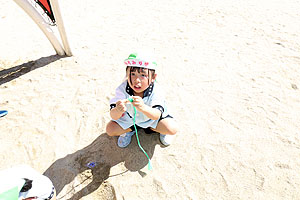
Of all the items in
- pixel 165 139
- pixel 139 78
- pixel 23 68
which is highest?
pixel 139 78

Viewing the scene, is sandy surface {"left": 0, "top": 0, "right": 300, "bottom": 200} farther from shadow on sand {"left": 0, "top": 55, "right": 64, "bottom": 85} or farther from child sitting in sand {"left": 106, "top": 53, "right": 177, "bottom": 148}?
child sitting in sand {"left": 106, "top": 53, "right": 177, "bottom": 148}

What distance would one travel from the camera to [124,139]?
2848 millimetres

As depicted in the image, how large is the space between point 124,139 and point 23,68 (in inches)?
119

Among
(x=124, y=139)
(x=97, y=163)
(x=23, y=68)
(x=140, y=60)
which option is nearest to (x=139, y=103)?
(x=140, y=60)

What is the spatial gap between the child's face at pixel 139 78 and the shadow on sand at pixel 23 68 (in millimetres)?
3099

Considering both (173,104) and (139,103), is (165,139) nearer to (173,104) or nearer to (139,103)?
(173,104)

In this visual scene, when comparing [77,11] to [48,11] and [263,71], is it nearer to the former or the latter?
[48,11]

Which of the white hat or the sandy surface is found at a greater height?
the white hat

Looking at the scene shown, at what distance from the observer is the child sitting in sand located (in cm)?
216

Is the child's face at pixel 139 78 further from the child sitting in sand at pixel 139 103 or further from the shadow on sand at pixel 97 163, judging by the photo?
the shadow on sand at pixel 97 163

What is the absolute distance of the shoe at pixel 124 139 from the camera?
2836 millimetres

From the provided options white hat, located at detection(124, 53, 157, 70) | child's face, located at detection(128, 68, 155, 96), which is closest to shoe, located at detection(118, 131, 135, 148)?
child's face, located at detection(128, 68, 155, 96)

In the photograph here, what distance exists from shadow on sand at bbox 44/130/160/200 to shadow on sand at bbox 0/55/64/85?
8.08ft

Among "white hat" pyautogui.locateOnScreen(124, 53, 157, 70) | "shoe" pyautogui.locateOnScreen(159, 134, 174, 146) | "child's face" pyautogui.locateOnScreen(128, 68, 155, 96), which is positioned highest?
"white hat" pyautogui.locateOnScreen(124, 53, 157, 70)
